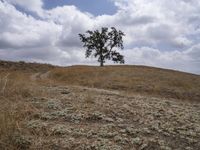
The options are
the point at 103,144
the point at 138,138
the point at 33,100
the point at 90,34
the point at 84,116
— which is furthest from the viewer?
the point at 90,34

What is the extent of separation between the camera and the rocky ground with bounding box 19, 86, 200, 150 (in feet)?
18.1

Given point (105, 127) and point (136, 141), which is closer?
point (136, 141)

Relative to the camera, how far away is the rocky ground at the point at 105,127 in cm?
550

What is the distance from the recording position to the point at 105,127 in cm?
645

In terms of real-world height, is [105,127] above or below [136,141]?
above

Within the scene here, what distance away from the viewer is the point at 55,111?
736 centimetres

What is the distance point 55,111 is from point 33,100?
4.19 ft

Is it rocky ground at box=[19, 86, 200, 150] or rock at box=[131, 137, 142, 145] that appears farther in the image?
rock at box=[131, 137, 142, 145]

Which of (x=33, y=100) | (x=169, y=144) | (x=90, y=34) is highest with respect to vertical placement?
(x=90, y=34)

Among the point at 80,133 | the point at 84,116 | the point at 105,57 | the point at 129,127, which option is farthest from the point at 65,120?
the point at 105,57

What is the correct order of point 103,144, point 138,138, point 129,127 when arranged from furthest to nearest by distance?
point 129,127
point 138,138
point 103,144

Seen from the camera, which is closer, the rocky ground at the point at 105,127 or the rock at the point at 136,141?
the rocky ground at the point at 105,127

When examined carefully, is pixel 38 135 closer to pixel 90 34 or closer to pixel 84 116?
pixel 84 116

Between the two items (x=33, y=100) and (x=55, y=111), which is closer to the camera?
(x=55, y=111)
